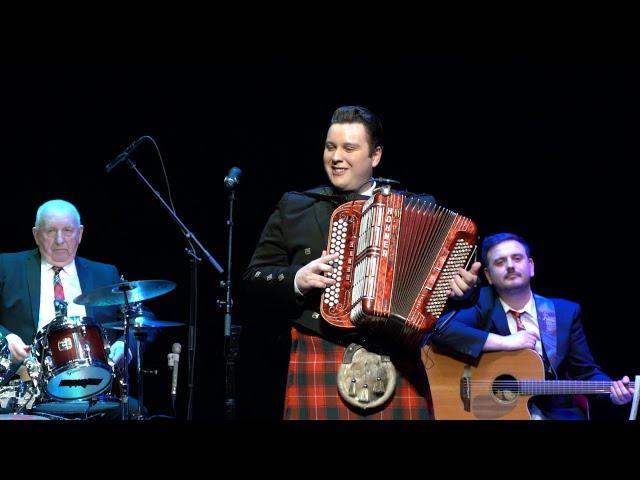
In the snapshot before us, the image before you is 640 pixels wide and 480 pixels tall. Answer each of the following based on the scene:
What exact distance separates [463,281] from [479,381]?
6.37 feet

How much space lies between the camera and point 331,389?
346cm

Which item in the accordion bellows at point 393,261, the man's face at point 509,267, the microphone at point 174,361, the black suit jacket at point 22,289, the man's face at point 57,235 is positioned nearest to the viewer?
the accordion bellows at point 393,261

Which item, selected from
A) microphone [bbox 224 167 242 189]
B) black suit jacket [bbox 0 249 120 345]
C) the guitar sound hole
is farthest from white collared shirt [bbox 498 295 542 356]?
black suit jacket [bbox 0 249 120 345]

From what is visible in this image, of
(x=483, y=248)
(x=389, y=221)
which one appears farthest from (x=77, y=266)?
(x=389, y=221)

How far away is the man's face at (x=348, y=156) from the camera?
365 centimetres

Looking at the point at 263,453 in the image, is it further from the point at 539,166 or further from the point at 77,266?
the point at 539,166

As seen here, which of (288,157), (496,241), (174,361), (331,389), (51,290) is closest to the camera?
(331,389)

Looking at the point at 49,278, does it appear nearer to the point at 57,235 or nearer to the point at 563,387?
the point at 57,235

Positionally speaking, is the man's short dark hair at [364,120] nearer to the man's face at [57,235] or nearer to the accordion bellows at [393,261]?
the accordion bellows at [393,261]

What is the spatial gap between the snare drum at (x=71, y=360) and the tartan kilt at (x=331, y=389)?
2109 millimetres

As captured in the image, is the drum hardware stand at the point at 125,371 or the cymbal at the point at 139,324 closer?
the drum hardware stand at the point at 125,371

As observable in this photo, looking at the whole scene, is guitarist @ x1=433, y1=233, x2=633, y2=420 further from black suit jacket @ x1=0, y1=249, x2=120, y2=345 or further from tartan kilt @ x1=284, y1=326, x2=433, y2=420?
black suit jacket @ x1=0, y1=249, x2=120, y2=345

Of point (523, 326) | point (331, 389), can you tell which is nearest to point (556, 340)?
point (523, 326)

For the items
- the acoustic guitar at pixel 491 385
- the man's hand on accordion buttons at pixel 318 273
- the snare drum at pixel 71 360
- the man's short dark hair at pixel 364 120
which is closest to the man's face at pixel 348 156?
the man's short dark hair at pixel 364 120
